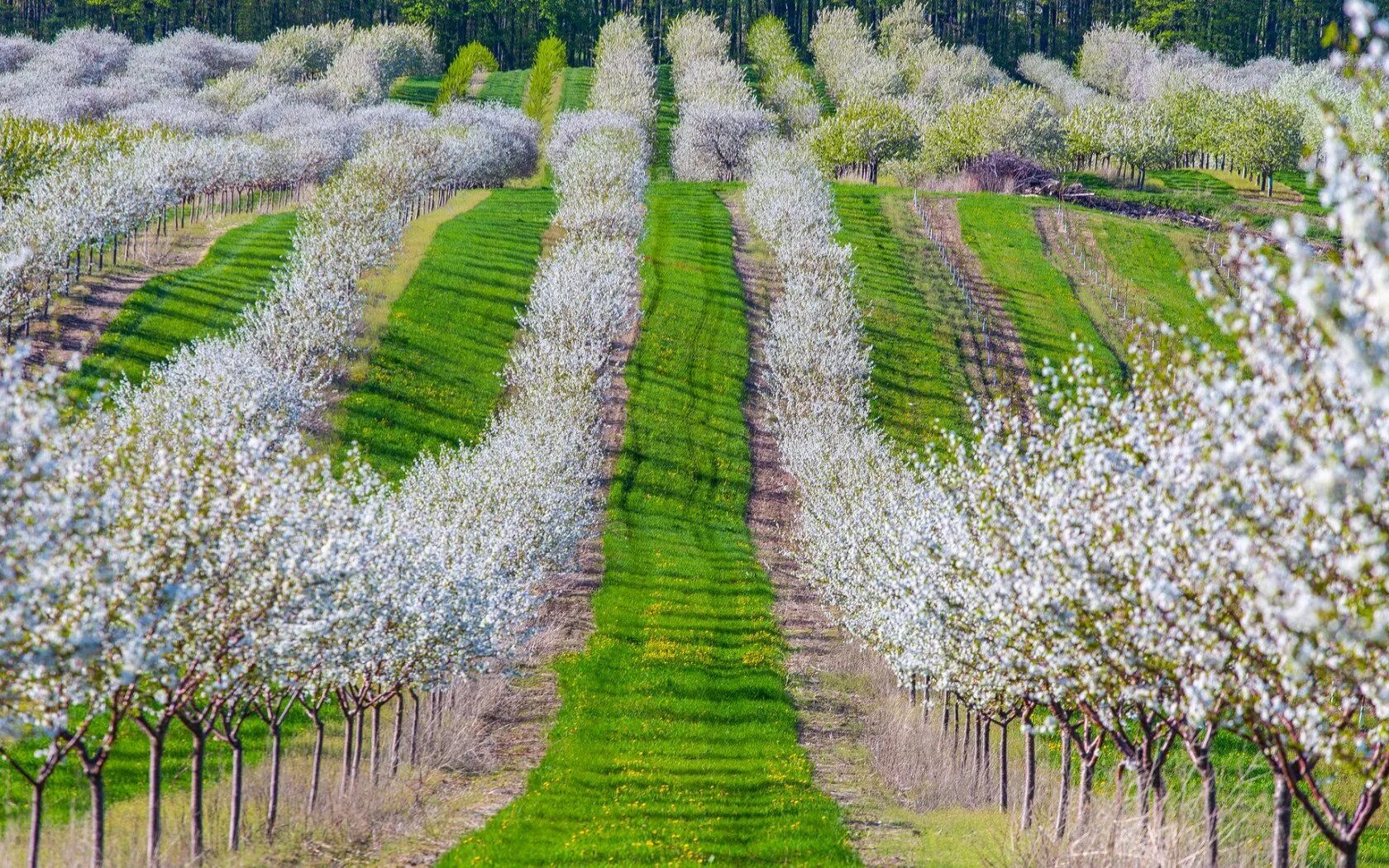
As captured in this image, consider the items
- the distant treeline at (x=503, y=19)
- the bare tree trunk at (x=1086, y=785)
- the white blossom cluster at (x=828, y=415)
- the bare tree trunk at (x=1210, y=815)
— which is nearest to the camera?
the bare tree trunk at (x=1210, y=815)

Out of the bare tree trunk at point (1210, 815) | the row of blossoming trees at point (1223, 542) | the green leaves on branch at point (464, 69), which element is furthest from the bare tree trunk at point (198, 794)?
the green leaves on branch at point (464, 69)

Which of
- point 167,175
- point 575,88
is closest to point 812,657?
point 167,175

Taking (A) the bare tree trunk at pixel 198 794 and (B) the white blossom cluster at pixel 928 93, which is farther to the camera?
(B) the white blossom cluster at pixel 928 93

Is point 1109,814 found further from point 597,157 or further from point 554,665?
point 597,157

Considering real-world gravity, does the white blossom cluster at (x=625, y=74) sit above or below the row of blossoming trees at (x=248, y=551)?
above

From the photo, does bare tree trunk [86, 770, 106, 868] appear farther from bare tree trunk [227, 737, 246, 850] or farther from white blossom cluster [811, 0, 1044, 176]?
white blossom cluster [811, 0, 1044, 176]

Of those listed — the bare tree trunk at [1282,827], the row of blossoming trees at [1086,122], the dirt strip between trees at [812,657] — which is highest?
the row of blossoming trees at [1086,122]

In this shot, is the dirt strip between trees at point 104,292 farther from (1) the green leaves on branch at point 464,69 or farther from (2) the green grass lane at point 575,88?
(2) the green grass lane at point 575,88
